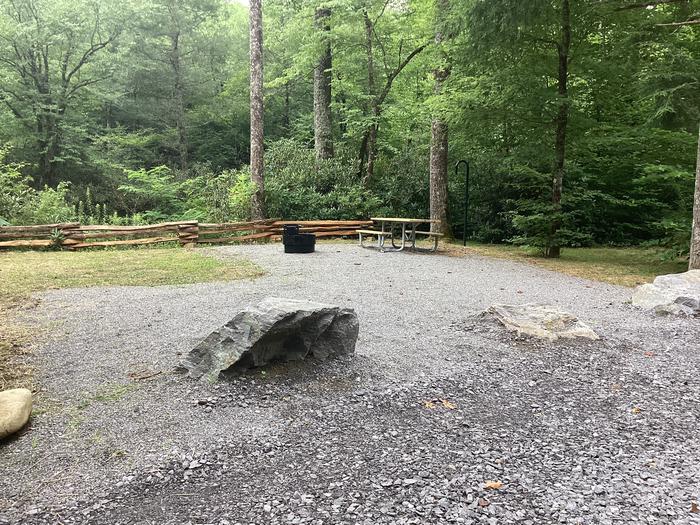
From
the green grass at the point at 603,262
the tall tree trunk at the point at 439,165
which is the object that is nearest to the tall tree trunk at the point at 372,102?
the tall tree trunk at the point at 439,165

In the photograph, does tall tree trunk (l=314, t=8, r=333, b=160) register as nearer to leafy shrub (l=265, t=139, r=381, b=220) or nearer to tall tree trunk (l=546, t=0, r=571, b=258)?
leafy shrub (l=265, t=139, r=381, b=220)

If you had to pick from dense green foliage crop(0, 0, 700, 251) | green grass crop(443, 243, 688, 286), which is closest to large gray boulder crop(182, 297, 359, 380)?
green grass crop(443, 243, 688, 286)

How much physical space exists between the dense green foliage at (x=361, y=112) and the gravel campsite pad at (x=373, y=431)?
5869 millimetres

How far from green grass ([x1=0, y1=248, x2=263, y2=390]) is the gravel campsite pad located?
24.0 inches

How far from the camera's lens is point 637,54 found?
364 inches

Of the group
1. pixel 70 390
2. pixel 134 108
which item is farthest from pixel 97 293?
pixel 134 108

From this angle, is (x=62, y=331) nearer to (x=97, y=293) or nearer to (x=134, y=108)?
(x=97, y=293)

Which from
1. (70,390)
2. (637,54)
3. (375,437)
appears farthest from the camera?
(637,54)

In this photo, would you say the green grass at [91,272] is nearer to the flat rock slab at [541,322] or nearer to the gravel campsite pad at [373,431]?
the gravel campsite pad at [373,431]

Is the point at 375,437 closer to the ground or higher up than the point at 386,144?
closer to the ground

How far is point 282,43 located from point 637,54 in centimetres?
1482

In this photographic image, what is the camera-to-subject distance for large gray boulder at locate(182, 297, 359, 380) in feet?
10.9

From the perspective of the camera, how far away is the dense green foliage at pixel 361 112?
9.37 metres

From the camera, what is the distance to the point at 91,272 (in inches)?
316
